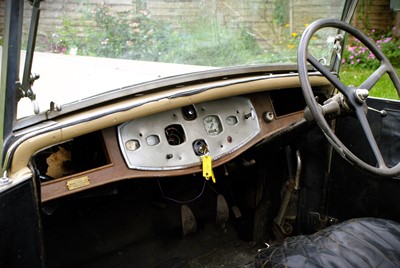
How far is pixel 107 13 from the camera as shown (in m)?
2.17

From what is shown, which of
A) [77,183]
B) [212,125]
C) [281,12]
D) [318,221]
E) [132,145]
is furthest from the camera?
[318,221]

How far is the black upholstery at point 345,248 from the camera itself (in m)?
1.85

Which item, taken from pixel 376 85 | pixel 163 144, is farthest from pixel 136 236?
pixel 376 85

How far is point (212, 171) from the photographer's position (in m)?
2.26

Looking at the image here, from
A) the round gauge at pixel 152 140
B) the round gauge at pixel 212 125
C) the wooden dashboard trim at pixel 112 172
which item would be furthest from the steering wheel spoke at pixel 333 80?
the round gauge at pixel 152 140

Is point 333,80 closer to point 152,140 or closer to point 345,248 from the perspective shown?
point 345,248

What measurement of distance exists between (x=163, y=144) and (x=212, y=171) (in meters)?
0.28

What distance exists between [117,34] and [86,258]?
1.15 meters

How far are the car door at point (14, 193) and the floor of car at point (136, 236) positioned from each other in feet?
2.64

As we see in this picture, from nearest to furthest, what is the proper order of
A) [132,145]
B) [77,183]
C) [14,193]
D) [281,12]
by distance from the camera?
[14,193]
[77,183]
[132,145]
[281,12]

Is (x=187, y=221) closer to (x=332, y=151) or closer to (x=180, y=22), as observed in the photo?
(x=332, y=151)

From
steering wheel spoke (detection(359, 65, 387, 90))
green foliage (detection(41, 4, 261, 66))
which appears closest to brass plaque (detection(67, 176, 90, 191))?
green foliage (detection(41, 4, 261, 66))

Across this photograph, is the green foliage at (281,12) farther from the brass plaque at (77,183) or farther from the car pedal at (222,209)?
the brass plaque at (77,183)

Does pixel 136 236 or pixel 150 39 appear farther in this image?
pixel 136 236
